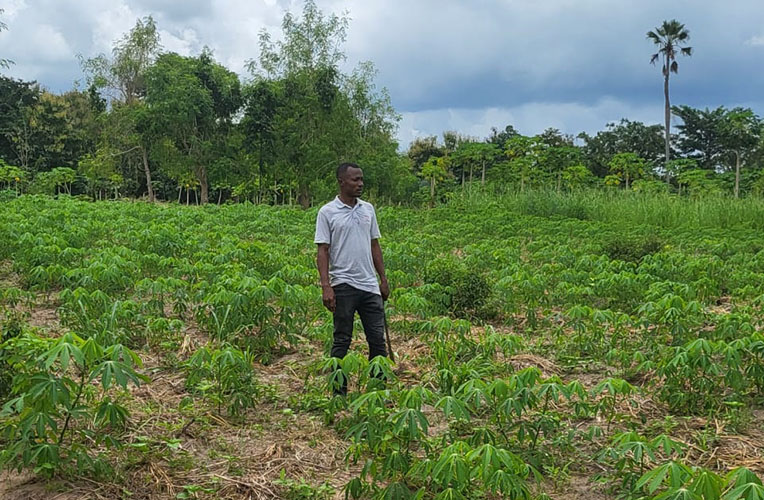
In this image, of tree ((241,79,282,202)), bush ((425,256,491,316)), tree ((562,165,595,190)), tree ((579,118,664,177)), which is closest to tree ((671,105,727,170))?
tree ((579,118,664,177))

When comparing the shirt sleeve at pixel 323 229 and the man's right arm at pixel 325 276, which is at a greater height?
the shirt sleeve at pixel 323 229

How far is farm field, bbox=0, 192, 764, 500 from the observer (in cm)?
244

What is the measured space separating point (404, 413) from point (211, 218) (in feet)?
36.1

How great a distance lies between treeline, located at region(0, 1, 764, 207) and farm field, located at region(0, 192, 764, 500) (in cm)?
1591

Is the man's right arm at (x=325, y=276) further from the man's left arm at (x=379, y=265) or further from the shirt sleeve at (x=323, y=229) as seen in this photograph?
the man's left arm at (x=379, y=265)

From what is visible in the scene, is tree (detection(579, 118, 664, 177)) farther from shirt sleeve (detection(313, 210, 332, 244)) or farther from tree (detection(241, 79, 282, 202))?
shirt sleeve (detection(313, 210, 332, 244))

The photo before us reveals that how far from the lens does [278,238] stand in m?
10.2

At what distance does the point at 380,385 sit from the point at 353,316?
0.90 m

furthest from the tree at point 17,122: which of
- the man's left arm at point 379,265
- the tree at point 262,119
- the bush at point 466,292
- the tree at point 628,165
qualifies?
the man's left arm at point 379,265

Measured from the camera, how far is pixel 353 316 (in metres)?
3.82

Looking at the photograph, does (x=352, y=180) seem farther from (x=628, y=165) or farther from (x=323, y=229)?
(x=628, y=165)

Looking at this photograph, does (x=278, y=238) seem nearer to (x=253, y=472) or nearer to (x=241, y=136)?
(x=253, y=472)

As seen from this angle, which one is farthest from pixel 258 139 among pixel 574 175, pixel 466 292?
pixel 466 292

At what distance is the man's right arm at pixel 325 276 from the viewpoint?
12.1 feet
